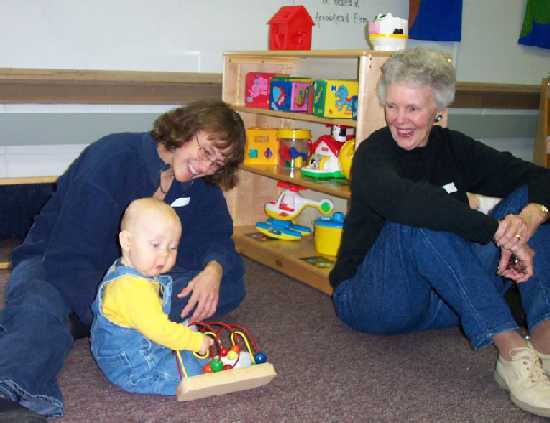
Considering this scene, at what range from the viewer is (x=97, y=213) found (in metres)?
1.61

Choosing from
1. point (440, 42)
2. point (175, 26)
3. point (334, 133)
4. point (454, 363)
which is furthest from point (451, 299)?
point (440, 42)

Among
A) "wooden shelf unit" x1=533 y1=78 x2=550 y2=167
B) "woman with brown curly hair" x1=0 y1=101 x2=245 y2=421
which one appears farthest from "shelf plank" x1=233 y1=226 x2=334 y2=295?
"wooden shelf unit" x1=533 y1=78 x2=550 y2=167

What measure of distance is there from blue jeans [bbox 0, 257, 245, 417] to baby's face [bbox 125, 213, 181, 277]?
0.93 feet

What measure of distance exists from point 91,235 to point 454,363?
104 centimetres

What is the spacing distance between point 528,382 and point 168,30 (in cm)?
231

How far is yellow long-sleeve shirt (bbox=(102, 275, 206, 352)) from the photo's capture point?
1403 millimetres

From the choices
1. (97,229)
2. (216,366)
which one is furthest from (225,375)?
(97,229)

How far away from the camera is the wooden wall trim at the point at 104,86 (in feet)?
8.71

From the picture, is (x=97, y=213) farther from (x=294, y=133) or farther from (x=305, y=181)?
(x=294, y=133)

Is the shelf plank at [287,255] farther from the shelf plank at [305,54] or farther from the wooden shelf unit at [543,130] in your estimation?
the wooden shelf unit at [543,130]

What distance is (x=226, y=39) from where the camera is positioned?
3270 millimetres

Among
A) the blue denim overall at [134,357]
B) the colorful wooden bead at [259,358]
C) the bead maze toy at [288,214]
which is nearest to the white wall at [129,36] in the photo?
the bead maze toy at [288,214]

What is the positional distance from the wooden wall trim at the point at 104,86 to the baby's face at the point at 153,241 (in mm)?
1441

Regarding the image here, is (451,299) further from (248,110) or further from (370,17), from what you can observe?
(370,17)
